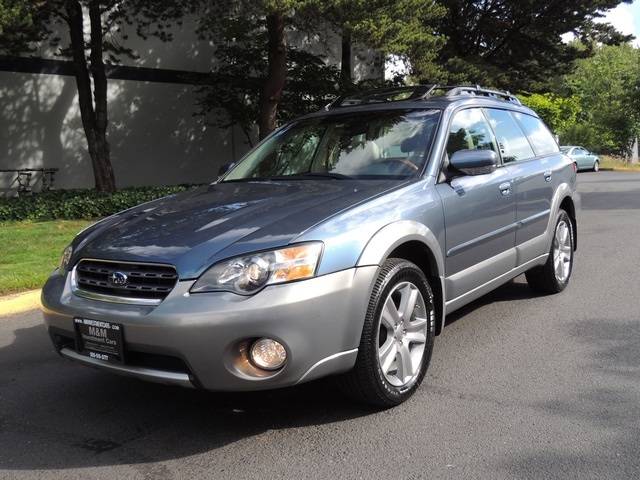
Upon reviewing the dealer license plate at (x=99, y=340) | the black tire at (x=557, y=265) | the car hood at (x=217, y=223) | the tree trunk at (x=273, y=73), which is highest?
the tree trunk at (x=273, y=73)

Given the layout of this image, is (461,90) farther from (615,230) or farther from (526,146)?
Result: (615,230)

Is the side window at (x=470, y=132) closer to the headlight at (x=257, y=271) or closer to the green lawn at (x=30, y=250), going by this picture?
the headlight at (x=257, y=271)

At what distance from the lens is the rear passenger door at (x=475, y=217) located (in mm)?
4363

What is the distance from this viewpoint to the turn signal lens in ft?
10.5

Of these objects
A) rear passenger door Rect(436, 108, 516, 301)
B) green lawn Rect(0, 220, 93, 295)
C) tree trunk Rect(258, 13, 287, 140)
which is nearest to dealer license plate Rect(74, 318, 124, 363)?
rear passenger door Rect(436, 108, 516, 301)

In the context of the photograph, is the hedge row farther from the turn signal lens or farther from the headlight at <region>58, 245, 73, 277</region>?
the turn signal lens

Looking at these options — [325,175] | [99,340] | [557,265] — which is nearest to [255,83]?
[557,265]

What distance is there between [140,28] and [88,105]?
99.1 inches

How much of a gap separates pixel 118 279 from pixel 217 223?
0.59m

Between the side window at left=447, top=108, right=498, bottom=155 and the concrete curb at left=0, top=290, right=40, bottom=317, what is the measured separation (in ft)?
14.0

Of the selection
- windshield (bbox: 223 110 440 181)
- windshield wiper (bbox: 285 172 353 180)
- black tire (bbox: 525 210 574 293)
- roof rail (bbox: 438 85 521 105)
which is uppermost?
roof rail (bbox: 438 85 521 105)

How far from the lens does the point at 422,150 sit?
448 centimetres

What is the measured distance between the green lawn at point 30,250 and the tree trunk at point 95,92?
10.9 ft

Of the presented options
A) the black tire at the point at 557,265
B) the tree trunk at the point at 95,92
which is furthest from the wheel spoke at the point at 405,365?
the tree trunk at the point at 95,92
